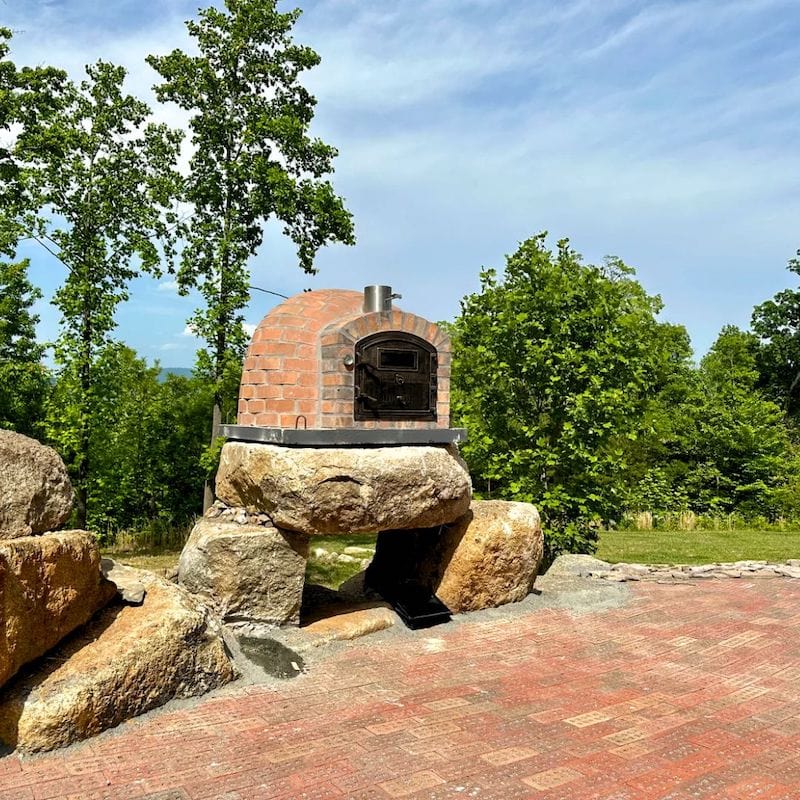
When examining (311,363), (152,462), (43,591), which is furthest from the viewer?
(152,462)

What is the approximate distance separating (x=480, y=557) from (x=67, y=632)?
404cm

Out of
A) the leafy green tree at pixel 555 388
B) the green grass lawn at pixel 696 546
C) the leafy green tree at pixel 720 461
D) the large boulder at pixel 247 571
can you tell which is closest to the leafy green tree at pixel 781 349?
the leafy green tree at pixel 720 461

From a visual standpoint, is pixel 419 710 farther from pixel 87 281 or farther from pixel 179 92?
pixel 179 92

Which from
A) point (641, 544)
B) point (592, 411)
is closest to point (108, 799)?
point (592, 411)

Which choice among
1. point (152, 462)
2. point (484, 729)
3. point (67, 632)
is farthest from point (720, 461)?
point (67, 632)

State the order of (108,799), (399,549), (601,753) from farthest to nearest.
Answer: (399,549)
(601,753)
(108,799)

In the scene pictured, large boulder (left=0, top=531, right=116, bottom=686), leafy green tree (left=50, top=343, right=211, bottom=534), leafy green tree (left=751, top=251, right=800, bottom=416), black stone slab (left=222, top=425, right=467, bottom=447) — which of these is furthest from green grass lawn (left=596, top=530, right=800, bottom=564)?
leafy green tree (left=751, top=251, right=800, bottom=416)

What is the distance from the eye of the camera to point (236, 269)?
12.5m

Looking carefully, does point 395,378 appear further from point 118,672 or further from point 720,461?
point 720,461

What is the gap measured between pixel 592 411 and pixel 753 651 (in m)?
3.84

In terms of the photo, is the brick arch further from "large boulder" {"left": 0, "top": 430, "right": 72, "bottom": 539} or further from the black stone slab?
"large boulder" {"left": 0, "top": 430, "right": 72, "bottom": 539}

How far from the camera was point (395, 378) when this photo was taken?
6652 millimetres

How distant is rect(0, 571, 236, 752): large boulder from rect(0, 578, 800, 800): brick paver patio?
0.43 feet

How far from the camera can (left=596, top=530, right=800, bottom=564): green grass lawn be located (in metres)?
11.2
